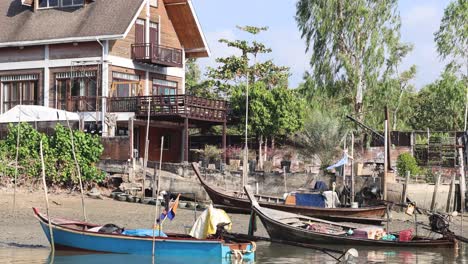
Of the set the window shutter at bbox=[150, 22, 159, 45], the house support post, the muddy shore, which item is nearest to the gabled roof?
the window shutter at bbox=[150, 22, 159, 45]

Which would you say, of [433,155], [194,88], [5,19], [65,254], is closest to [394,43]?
[433,155]

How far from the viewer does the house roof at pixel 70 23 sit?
41.0 m

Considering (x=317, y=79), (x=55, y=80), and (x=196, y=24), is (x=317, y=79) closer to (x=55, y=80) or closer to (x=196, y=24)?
(x=196, y=24)

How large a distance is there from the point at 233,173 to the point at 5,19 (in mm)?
15843

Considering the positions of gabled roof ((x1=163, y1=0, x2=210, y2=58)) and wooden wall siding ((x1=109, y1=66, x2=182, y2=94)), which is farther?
gabled roof ((x1=163, y1=0, x2=210, y2=58))

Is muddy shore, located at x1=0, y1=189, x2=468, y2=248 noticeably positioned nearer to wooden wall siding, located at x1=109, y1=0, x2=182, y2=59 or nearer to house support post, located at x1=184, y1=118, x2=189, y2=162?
→ house support post, located at x1=184, y1=118, x2=189, y2=162

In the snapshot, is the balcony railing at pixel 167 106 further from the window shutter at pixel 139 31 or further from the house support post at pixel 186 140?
the window shutter at pixel 139 31

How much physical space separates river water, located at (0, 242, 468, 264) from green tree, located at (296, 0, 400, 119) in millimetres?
18677

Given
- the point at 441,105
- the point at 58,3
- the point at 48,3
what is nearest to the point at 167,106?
the point at 58,3

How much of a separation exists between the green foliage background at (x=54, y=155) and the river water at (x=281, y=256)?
10503mm

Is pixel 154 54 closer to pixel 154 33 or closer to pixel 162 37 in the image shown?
pixel 154 33

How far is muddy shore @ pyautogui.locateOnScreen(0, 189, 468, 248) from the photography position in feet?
85.1

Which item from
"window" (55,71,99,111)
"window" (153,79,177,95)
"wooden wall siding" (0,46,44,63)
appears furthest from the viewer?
"window" (153,79,177,95)

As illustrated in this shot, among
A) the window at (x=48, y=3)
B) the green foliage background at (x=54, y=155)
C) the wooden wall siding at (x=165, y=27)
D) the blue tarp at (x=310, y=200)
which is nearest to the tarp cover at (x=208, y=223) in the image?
the blue tarp at (x=310, y=200)
